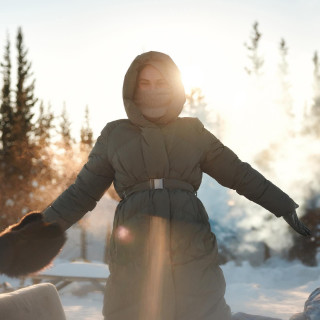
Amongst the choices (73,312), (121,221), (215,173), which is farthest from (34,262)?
(73,312)

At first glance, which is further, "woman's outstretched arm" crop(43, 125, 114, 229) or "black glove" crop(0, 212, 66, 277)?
"woman's outstretched arm" crop(43, 125, 114, 229)

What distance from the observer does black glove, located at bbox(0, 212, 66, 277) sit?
257 centimetres

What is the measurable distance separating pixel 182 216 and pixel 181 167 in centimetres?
26

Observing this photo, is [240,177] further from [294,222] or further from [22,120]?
[22,120]

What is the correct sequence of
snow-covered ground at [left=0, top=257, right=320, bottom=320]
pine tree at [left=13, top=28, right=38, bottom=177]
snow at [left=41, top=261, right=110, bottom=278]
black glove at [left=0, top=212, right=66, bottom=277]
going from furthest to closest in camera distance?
pine tree at [left=13, top=28, right=38, bottom=177]
snow at [left=41, top=261, right=110, bottom=278]
snow-covered ground at [left=0, top=257, right=320, bottom=320]
black glove at [left=0, top=212, right=66, bottom=277]

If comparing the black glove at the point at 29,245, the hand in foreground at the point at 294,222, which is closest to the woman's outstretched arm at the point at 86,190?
the black glove at the point at 29,245

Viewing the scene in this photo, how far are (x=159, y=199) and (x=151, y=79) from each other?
76 cm

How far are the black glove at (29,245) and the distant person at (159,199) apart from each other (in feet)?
0.14

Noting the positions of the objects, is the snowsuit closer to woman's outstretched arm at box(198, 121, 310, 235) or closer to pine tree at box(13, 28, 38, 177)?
woman's outstretched arm at box(198, 121, 310, 235)

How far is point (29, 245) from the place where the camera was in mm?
2645

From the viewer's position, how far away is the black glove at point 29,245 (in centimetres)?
257

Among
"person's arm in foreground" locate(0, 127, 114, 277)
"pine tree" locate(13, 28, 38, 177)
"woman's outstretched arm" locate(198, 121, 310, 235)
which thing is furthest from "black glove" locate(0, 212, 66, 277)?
"pine tree" locate(13, 28, 38, 177)

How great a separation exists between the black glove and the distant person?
0.14ft

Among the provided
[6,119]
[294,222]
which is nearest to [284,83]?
[6,119]
